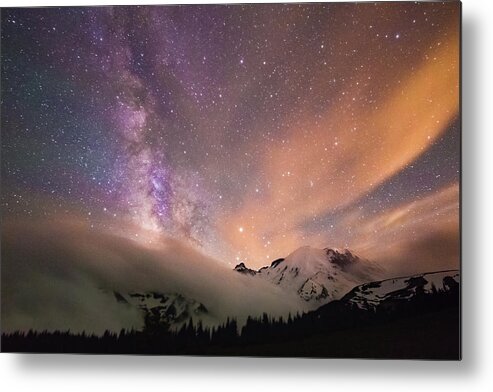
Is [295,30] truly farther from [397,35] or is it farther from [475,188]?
[475,188]

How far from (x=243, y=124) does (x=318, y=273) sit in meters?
0.46

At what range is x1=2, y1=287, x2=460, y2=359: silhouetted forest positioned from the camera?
1.98 m

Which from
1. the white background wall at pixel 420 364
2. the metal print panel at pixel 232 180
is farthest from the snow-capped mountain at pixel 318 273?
the white background wall at pixel 420 364

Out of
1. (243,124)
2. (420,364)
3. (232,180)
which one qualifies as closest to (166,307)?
(232,180)

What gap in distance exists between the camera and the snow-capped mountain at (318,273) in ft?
6.55

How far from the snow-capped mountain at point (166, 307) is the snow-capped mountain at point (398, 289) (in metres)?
0.41

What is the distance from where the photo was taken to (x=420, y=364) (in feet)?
6.68

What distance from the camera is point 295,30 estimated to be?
6.66 ft

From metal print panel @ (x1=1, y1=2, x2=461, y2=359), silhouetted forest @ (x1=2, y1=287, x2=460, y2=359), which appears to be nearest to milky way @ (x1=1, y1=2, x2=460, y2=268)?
metal print panel @ (x1=1, y1=2, x2=461, y2=359)

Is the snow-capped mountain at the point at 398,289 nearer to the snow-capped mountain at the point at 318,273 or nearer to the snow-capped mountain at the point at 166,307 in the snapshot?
the snow-capped mountain at the point at 318,273

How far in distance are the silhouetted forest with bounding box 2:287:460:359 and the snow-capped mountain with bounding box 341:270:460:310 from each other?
0.01 metres

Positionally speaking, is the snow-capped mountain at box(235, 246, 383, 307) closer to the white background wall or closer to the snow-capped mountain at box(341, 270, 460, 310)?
the snow-capped mountain at box(341, 270, 460, 310)

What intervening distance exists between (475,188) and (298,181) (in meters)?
0.49

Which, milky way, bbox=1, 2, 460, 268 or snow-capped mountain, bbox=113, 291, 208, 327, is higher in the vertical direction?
milky way, bbox=1, 2, 460, 268
